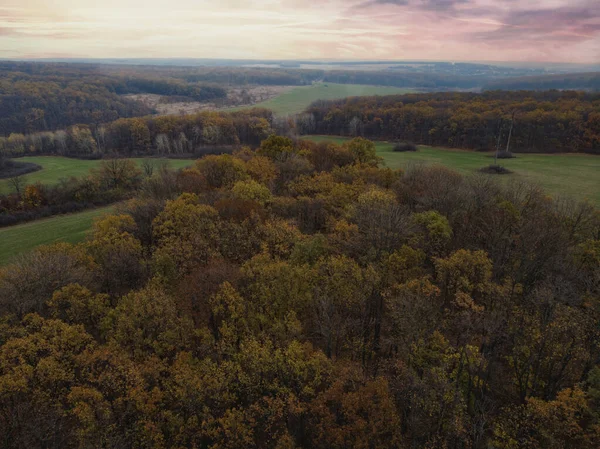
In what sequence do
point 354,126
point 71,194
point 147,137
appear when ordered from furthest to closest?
point 354,126
point 147,137
point 71,194

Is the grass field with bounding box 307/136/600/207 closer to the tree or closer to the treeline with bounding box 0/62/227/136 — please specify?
the tree

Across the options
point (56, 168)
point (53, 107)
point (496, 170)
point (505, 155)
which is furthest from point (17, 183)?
point (505, 155)

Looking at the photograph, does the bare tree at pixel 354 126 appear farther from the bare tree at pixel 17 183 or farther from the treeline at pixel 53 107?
the treeline at pixel 53 107

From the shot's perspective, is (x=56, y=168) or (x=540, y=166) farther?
(x=56, y=168)

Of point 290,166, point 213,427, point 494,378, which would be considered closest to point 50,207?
point 290,166

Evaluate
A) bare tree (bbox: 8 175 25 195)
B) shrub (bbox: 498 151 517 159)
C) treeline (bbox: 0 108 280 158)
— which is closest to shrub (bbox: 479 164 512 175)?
shrub (bbox: 498 151 517 159)

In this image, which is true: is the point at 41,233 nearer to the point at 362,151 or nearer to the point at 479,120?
the point at 362,151
